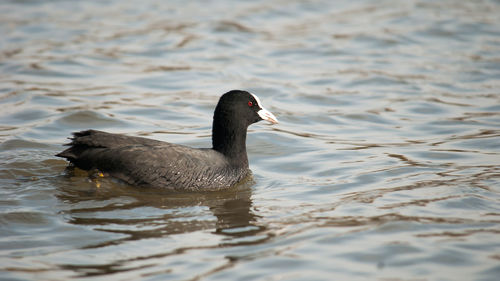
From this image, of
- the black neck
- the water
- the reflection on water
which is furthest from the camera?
the black neck

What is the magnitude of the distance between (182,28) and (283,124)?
6.56 metres

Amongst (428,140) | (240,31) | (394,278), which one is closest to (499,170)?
(428,140)

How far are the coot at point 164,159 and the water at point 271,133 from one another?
7.1 inches

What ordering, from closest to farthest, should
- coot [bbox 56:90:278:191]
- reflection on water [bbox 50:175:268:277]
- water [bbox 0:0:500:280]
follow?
water [bbox 0:0:500:280] < reflection on water [bbox 50:175:268:277] < coot [bbox 56:90:278:191]

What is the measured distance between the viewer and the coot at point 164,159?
7.09m

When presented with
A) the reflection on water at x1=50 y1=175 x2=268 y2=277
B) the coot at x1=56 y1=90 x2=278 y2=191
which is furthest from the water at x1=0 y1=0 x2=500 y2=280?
the coot at x1=56 y1=90 x2=278 y2=191

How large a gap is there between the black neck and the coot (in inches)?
0.5

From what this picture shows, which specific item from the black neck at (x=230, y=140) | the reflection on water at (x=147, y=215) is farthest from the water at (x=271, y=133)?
the black neck at (x=230, y=140)

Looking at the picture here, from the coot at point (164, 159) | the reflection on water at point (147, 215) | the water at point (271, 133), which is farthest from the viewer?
the coot at point (164, 159)

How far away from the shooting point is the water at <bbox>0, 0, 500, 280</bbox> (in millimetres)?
5422

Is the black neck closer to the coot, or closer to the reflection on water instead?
the coot

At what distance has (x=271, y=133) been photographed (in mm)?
9719

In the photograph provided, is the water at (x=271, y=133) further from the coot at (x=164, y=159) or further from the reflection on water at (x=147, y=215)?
the coot at (x=164, y=159)

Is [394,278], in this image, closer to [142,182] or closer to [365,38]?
[142,182]
